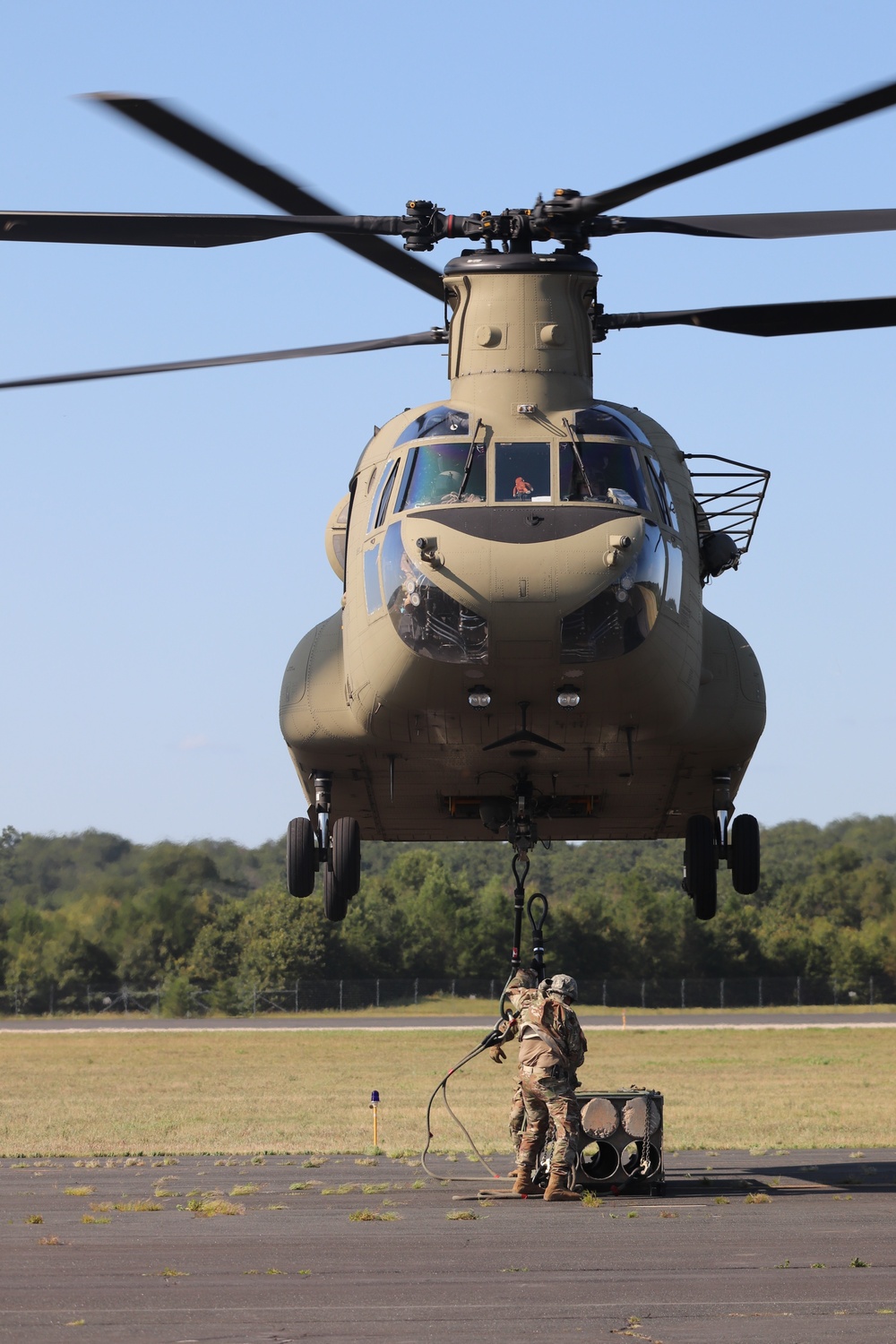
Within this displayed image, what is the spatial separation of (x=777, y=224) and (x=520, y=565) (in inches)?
144

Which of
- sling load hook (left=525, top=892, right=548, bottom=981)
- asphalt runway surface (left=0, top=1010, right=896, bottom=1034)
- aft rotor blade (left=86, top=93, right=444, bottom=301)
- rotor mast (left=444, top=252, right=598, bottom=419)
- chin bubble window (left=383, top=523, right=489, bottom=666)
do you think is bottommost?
asphalt runway surface (left=0, top=1010, right=896, bottom=1034)

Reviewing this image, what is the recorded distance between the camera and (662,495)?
48.8 ft

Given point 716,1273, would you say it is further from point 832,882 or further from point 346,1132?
point 832,882

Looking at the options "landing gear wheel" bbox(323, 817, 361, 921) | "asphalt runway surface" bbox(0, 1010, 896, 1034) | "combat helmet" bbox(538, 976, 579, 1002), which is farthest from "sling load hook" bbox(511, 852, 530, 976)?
"asphalt runway surface" bbox(0, 1010, 896, 1034)

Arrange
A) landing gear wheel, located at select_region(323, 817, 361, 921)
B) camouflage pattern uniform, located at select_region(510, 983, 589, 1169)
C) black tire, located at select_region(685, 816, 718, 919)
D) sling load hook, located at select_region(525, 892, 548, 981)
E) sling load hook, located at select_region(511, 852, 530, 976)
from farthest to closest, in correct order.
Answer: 1. black tire, located at select_region(685, 816, 718, 919)
2. landing gear wheel, located at select_region(323, 817, 361, 921)
3. sling load hook, located at select_region(525, 892, 548, 981)
4. sling load hook, located at select_region(511, 852, 530, 976)
5. camouflage pattern uniform, located at select_region(510, 983, 589, 1169)

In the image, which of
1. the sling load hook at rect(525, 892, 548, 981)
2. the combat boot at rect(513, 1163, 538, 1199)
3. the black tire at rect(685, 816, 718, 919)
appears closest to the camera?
the combat boot at rect(513, 1163, 538, 1199)

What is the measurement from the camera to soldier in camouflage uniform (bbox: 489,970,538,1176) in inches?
615

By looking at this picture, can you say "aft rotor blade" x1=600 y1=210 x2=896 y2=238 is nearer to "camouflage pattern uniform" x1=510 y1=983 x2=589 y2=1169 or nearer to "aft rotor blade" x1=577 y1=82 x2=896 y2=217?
"aft rotor blade" x1=577 y1=82 x2=896 y2=217

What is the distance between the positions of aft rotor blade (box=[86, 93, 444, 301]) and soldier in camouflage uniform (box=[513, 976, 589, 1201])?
7276mm

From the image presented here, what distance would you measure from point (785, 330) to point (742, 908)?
64645 mm

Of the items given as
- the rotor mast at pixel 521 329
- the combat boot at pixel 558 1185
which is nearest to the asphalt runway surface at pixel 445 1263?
the combat boot at pixel 558 1185

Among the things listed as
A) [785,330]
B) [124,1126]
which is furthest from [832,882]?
[785,330]

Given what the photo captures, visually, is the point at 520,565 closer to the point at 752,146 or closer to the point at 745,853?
the point at 752,146

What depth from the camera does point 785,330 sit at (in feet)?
52.5
